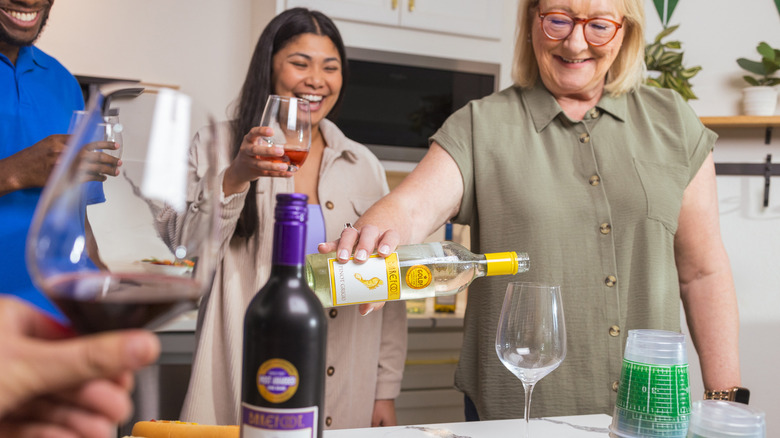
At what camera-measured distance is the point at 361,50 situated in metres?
2.54

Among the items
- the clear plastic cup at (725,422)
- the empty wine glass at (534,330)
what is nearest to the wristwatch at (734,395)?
the clear plastic cup at (725,422)

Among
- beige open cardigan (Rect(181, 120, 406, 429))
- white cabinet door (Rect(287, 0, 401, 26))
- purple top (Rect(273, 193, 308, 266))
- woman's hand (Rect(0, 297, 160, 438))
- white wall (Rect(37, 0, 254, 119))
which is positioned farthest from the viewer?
white wall (Rect(37, 0, 254, 119))

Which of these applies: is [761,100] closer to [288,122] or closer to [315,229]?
[315,229]

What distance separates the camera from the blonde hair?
1.35m

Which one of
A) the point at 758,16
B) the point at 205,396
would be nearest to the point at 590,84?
the point at 205,396

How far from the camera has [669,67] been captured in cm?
258

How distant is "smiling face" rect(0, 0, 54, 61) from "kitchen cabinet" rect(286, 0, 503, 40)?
1.16 m

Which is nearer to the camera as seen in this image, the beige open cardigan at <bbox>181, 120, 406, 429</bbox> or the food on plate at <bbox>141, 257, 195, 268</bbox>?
the food on plate at <bbox>141, 257, 195, 268</bbox>

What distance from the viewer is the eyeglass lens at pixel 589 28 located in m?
1.29

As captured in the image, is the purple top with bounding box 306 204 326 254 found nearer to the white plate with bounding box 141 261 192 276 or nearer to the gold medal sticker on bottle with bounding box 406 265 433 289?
the gold medal sticker on bottle with bounding box 406 265 433 289

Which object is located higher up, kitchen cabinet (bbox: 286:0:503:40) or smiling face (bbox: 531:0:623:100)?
kitchen cabinet (bbox: 286:0:503:40)

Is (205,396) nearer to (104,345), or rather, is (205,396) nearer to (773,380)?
(104,345)

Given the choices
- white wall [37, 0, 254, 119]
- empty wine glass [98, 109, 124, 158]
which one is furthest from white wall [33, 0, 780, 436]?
empty wine glass [98, 109, 124, 158]

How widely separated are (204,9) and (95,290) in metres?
2.74
